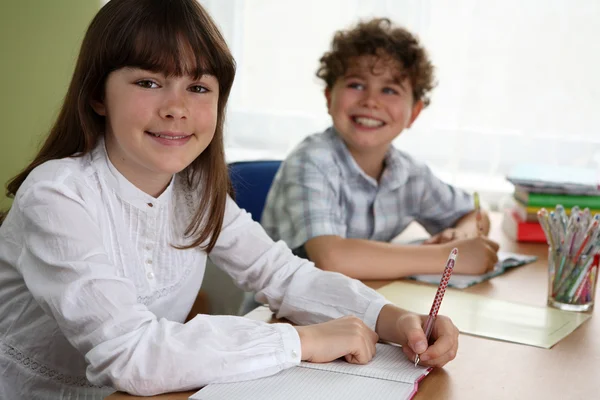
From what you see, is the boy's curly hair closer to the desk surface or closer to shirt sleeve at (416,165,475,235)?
shirt sleeve at (416,165,475,235)

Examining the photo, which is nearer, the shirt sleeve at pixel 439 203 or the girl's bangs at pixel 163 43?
the girl's bangs at pixel 163 43

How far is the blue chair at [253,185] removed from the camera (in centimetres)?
213

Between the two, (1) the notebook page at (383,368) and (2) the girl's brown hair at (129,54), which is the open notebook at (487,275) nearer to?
(1) the notebook page at (383,368)

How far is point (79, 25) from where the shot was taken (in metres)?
3.20

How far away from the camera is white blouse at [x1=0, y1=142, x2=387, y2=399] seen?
981mm

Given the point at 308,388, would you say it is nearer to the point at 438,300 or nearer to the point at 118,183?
the point at 438,300

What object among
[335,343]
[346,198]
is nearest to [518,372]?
[335,343]

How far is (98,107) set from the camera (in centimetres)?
124

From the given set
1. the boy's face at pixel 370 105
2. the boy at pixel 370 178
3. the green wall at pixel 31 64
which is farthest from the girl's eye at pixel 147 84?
the green wall at pixel 31 64

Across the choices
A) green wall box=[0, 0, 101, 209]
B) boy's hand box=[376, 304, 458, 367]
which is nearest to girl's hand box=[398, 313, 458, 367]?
boy's hand box=[376, 304, 458, 367]

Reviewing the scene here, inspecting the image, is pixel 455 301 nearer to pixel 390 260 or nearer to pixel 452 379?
pixel 390 260

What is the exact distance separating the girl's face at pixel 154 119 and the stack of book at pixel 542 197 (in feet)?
3.40

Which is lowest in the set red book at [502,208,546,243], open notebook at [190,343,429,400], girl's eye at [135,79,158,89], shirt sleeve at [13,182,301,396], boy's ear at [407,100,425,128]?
red book at [502,208,546,243]

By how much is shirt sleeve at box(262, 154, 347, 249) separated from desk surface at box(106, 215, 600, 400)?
1.36ft
